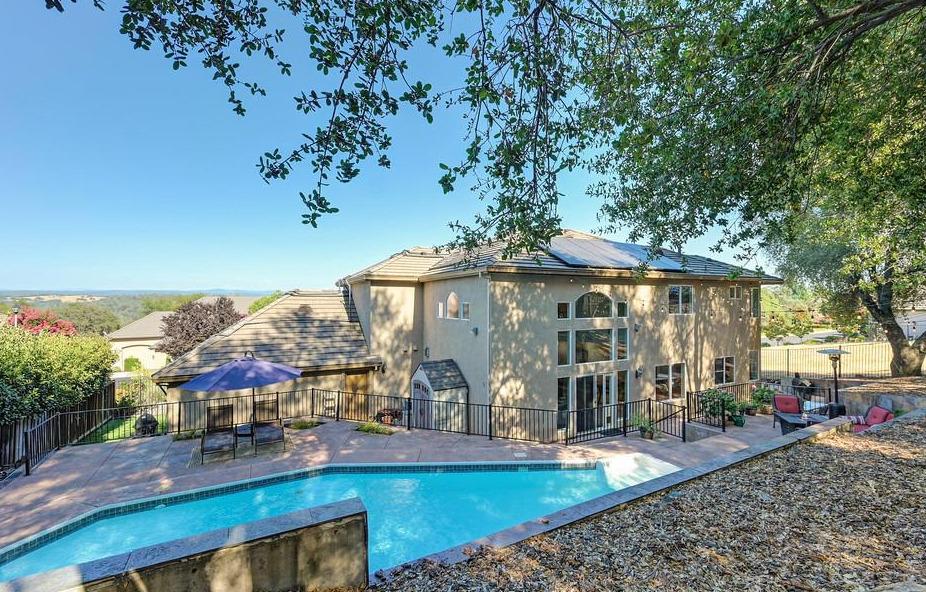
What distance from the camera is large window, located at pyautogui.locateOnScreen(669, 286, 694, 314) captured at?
623 inches

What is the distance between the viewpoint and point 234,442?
370 inches

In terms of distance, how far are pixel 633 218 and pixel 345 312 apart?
1251cm

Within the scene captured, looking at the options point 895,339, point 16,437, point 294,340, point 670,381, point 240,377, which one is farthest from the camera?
point 895,339

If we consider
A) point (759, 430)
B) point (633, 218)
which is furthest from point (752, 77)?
point (759, 430)

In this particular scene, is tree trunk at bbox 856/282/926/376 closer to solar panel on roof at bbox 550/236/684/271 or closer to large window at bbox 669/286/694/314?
large window at bbox 669/286/694/314

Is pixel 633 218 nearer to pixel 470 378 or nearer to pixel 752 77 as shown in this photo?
pixel 752 77

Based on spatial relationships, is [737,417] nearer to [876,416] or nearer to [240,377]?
[876,416]

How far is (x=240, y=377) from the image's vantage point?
976 centimetres

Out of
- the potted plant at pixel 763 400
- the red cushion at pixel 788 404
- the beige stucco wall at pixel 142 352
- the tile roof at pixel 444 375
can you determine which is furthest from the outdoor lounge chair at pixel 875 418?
the beige stucco wall at pixel 142 352

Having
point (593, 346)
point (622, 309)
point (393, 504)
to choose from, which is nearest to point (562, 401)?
point (593, 346)

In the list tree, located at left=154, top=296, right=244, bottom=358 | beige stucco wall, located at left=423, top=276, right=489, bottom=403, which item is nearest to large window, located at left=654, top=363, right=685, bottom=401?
beige stucco wall, located at left=423, top=276, right=489, bottom=403

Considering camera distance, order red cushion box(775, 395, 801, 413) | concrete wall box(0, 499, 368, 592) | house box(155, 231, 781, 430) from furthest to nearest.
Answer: house box(155, 231, 781, 430) < red cushion box(775, 395, 801, 413) < concrete wall box(0, 499, 368, 592)

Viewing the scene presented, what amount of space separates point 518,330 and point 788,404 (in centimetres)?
899

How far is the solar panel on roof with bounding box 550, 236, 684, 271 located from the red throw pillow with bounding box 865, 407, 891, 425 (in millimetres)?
6024
